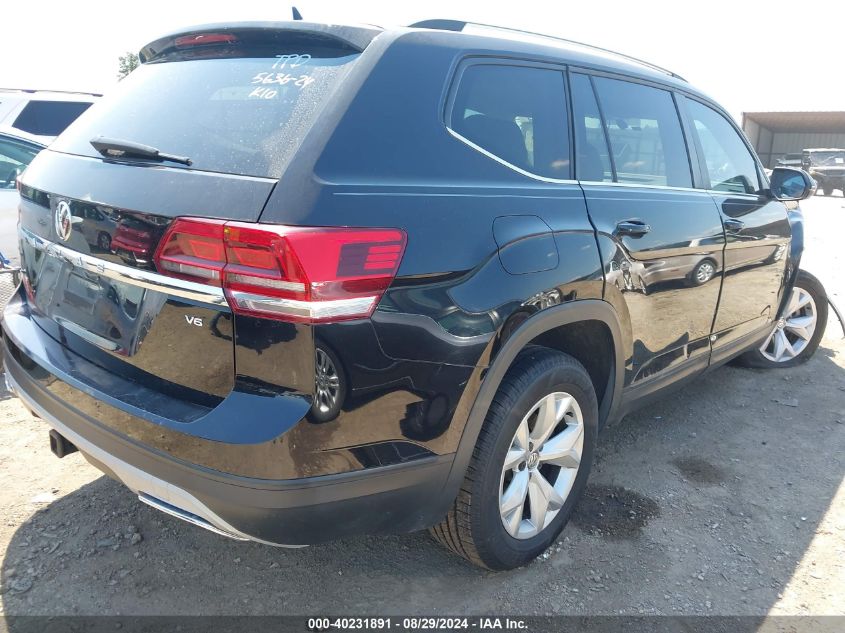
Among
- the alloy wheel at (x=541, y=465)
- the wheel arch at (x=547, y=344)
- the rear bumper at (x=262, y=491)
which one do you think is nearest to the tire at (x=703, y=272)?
the wheel arch at (x=547, y=344)

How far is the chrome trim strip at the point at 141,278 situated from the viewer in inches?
68.2

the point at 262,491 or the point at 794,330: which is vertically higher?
the point at 262,491

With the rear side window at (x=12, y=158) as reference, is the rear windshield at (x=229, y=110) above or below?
above

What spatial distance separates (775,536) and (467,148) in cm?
214

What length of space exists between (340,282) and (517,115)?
1.12 m

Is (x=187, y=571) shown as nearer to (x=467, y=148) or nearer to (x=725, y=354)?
(x=467, y=148)

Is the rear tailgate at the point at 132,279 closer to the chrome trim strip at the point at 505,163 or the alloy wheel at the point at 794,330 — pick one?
the chrome trim strip at the point at 505,163

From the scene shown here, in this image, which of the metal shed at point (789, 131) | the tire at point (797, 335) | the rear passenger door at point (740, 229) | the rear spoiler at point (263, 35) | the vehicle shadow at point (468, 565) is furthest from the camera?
the metal shed at point (789, 131)

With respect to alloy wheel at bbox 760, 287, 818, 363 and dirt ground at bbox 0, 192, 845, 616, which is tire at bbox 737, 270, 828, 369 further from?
dirt ground at bbox 0, 192, 845, 616

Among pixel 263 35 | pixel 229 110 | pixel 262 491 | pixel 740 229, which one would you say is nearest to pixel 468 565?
pixel 262 491

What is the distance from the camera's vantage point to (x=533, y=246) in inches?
86.4

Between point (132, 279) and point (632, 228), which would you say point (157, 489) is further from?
point (632, 228)

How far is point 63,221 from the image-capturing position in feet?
6.95

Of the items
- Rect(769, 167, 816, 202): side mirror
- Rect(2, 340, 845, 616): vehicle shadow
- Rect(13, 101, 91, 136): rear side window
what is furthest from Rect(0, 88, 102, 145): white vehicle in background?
Rect(769, 167, 816, 202): side mirror
